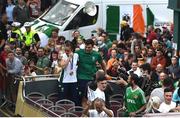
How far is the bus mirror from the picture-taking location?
25.2 meters

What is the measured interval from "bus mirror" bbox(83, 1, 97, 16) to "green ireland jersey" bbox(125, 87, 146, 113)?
36.8 ft

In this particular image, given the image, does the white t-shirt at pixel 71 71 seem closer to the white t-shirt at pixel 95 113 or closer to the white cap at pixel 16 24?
the white t-shirt at pixel 95 113

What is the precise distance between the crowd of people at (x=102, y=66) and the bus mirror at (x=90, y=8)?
43.8 inches

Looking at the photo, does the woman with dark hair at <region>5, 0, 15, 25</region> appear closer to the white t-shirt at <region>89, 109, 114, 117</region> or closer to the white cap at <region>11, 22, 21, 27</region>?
the white cap at <region>11, 22, 21, 27</region>

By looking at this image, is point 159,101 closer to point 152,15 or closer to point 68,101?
point 68,101

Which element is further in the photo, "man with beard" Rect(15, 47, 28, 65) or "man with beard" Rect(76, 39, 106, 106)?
"man with beard" Rect(15, 47, 28, 65)

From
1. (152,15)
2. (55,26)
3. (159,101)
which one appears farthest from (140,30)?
(159,101)

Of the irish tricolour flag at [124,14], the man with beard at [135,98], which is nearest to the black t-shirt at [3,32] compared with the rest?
the irish tricolour flag at [124,14]

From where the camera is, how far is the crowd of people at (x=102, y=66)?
14.3 metres

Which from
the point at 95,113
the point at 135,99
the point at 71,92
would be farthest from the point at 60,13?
the point at 95,113

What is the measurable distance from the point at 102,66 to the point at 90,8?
28.0ft

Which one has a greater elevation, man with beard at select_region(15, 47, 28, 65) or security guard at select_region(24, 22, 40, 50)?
security guard at select_region(24, 22, 40, 50)

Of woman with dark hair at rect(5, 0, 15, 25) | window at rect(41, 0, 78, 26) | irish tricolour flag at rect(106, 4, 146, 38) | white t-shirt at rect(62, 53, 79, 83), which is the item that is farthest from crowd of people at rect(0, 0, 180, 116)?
woman with dark hair at rect(5, 0, 15, 25)

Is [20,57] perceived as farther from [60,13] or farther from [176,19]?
[60,13]
